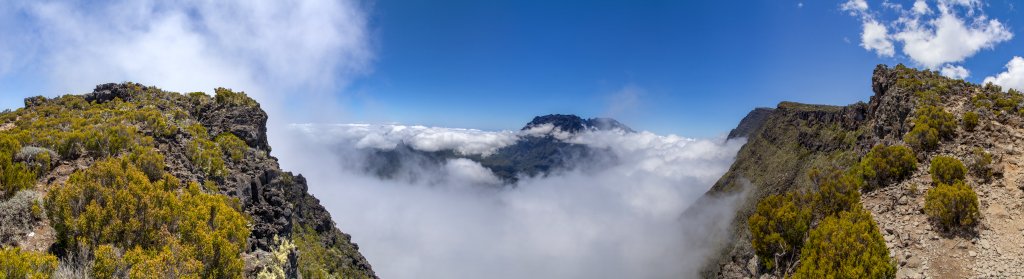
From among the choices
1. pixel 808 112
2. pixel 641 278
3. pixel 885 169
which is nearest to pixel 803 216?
pixel 885 169

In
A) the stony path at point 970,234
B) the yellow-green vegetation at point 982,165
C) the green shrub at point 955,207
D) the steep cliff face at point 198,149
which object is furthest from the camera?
the yellow-green vegetation at point 982,165

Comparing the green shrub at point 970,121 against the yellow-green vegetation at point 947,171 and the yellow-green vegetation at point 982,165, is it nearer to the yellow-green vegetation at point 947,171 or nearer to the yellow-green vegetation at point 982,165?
the yellow-green vegetation at point 982,165

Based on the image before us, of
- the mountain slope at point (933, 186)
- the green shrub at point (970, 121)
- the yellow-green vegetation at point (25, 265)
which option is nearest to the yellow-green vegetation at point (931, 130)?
the mountain slope at point (933, 186)

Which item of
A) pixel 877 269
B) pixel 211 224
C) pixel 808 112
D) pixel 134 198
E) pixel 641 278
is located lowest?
pixel 641 278

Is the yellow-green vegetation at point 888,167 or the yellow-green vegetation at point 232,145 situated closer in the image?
the yellow-green vegetation at point 888,167

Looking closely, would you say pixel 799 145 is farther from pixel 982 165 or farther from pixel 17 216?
pixel 17 216

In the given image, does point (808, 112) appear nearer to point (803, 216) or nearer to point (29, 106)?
point (803, 216)

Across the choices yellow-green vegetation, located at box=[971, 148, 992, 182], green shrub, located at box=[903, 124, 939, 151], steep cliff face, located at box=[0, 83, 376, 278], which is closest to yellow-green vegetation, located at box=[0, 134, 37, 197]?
steep cliff face, located at box=[0, 83, 376, 278]
